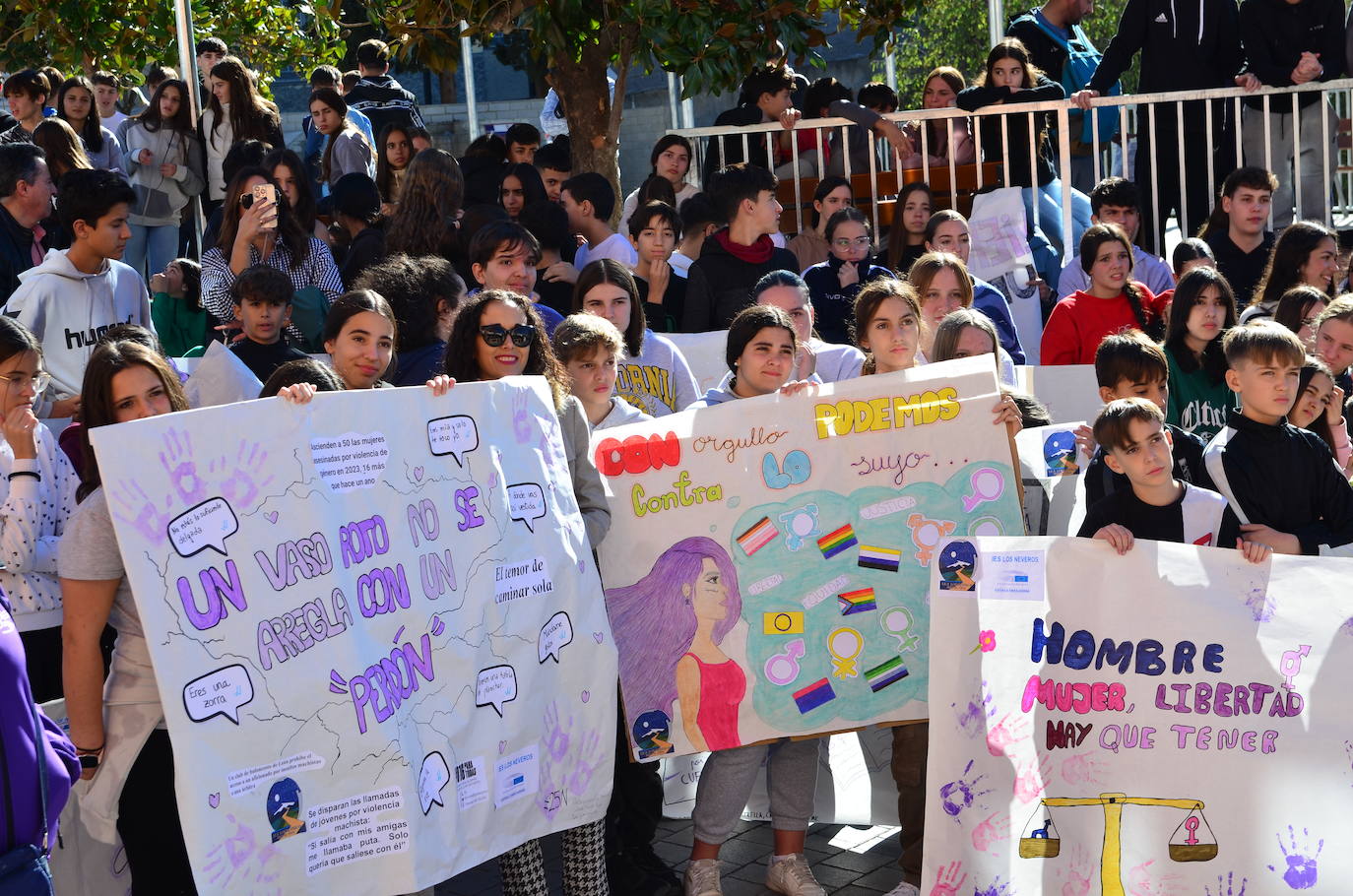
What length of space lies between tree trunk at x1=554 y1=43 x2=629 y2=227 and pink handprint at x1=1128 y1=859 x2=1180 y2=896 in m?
6.31

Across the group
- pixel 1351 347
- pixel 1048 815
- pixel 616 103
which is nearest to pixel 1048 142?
pixel 616 103

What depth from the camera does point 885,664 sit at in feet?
16.6

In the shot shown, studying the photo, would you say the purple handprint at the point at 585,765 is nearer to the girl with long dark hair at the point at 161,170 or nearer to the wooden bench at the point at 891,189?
the wooden bench at the point at 891,189

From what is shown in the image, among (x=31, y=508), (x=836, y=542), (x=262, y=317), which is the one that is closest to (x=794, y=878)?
(x=836, y=542)

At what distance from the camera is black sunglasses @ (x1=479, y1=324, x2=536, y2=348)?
500 centimetres

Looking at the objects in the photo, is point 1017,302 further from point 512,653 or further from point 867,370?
point 512,653

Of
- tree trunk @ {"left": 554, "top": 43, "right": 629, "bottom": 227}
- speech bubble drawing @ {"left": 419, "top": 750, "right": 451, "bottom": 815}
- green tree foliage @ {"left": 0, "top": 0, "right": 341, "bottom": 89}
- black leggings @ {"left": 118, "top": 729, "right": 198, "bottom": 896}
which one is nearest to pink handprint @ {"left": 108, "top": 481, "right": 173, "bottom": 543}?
black leggings @ {"left": 118, "top": 729, "right": 198, "bottom": 896}

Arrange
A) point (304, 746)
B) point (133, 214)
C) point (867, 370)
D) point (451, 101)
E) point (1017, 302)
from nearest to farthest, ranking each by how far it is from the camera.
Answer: point (304, 746), point (867, 370), point (1017, 302), point (133, 214), point (451, 101)

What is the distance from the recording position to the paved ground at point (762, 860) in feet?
17.1

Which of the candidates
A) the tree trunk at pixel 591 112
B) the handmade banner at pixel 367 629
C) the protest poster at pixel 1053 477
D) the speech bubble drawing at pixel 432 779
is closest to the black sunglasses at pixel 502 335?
the handmade banner at pixel 367 629

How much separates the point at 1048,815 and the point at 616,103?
6652 millimetres

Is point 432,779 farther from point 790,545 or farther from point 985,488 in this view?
point 985,488

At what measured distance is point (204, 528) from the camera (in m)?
4.06

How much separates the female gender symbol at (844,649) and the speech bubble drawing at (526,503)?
1017 mm
